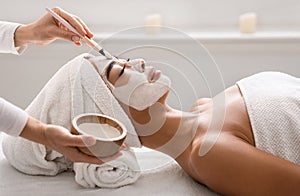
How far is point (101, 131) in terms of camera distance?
122 centimetres

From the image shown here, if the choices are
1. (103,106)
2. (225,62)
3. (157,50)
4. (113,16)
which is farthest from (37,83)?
(157,50)

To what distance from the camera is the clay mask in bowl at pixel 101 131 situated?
44.1 inches

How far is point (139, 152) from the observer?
147 cm

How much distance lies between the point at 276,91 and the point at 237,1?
90cm

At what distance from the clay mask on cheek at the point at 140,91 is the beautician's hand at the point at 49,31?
0.20 meters

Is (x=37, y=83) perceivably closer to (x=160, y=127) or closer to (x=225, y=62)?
(x=225, y=62)

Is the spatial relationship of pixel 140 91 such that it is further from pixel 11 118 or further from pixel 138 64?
pixel 11 118

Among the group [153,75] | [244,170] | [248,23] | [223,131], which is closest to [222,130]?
[223,131]

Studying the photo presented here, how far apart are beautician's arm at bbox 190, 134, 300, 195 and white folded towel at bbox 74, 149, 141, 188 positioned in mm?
193

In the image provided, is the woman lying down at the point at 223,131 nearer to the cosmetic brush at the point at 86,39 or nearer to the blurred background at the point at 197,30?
the cosmetic brush at the point at 86,39

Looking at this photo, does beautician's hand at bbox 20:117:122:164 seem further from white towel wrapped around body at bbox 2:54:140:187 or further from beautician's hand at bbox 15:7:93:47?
beautician's hand at bbox 15:7:93:47

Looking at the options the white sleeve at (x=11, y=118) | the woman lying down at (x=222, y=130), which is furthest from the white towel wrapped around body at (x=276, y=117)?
the white sleeve at (x=11, y=118)

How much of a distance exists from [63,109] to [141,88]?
0.28 meters

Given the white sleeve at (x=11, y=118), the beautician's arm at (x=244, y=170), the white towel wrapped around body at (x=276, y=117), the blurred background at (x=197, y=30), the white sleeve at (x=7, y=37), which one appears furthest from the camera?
the blurred background at (x=197, y=30)
